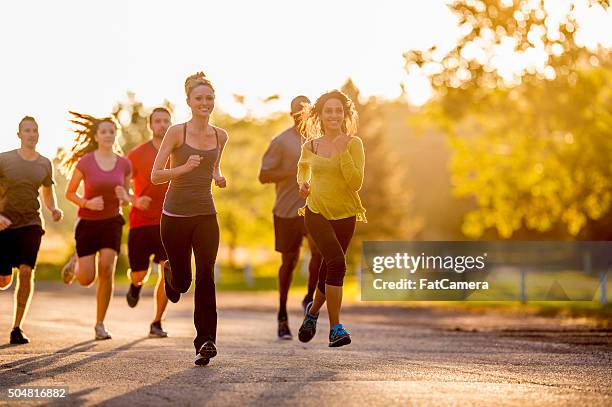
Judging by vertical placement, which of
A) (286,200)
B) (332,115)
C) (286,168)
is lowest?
(286,200)

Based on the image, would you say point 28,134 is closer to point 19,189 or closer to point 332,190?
point 19,189

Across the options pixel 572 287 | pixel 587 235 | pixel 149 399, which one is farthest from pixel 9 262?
pixel 587 235

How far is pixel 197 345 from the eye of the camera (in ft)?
27.7

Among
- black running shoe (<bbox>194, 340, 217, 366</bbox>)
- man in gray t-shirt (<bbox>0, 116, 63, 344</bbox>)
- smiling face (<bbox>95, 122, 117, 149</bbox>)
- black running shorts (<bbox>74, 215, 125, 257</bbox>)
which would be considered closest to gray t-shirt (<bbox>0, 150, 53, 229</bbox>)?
man in gray t-shirt (<bbox>0, 116, 63, 344</bbox>)

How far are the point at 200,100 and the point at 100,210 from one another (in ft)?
9.91

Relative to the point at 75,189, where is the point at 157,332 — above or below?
below

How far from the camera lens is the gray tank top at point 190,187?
338 inches

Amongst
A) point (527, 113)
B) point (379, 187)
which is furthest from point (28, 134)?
point (379, 187)

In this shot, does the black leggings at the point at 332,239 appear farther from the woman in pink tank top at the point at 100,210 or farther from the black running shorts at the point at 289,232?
the woman in pink tank top at the point at 100,210

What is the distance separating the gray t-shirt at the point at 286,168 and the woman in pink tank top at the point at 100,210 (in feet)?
5.15

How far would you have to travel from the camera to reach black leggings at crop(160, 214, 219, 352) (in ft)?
27.7

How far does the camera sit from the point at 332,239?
9.42 meters

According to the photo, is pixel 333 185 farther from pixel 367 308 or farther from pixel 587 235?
pixel 587 235

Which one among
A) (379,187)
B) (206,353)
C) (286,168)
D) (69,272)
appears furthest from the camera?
(379,187)
